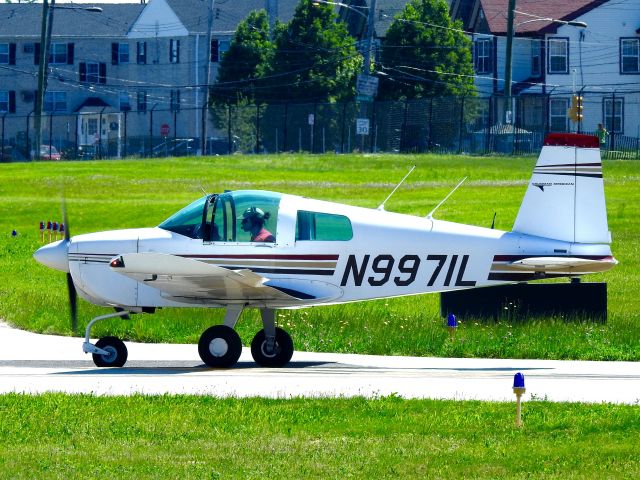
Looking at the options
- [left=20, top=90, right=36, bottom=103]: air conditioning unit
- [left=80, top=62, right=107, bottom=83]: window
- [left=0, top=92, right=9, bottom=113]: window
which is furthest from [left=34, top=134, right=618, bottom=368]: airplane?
[left=0, top=92, right=9, bottom=113]: window

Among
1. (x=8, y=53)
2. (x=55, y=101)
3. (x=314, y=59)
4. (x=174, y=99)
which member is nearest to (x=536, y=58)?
(x=314, y=59)

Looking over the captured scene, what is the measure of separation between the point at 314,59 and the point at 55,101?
28220 mm

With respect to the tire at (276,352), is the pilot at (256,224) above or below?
above

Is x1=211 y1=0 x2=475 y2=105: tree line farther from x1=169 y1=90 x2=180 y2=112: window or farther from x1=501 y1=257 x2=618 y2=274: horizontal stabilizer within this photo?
x1=501 y1=257 x2=618 y2=274: horizontal stabilizer

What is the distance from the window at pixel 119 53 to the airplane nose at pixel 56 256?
76.2 meters

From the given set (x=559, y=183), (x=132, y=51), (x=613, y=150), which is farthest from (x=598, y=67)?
(x=559, y=183)

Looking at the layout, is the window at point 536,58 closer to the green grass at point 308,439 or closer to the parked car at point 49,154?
the parked car at point 49,154

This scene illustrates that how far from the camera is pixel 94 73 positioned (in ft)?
299

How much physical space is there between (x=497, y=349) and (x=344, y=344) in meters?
2.08

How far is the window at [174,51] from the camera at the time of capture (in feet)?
285

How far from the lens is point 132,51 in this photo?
89375 millimetres

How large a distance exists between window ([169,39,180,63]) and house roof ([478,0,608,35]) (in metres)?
24.1

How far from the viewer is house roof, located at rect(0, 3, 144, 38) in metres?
90.8

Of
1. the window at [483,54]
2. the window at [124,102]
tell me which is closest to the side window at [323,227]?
the window at [483,54]
